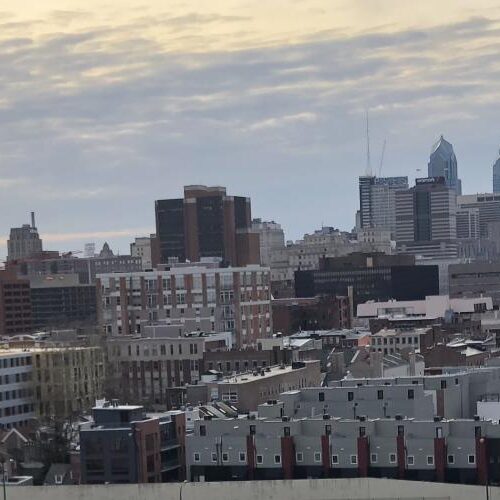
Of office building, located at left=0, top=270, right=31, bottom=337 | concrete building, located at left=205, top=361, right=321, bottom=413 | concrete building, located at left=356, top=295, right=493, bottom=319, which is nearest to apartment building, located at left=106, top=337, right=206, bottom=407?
concrete building, located at left=205, top=361, right=321, bottom=413

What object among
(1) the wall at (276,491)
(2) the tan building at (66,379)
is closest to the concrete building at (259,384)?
(2) the tan building at (66,379)

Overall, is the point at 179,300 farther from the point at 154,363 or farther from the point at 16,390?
the point at 16,390

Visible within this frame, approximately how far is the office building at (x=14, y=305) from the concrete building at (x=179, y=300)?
174ft

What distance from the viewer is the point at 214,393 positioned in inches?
3297

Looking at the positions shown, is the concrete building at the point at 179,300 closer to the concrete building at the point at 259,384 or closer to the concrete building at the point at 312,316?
the concrete building at the point at 312,316

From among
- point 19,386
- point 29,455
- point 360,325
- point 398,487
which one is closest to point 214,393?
point 29,455

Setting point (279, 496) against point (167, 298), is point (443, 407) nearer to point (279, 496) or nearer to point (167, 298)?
point (279, 496)

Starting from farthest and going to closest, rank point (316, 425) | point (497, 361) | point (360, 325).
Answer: point (360, 325), point (497, 361), point (316, 425)

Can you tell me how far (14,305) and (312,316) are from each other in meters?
42.0

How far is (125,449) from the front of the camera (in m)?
66.1

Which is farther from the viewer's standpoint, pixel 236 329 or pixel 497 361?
pixel 236 329

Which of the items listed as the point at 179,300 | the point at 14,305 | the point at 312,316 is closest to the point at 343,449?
the point at 179,300

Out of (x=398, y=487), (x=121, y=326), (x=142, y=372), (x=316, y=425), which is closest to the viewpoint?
(x=398, y=487)

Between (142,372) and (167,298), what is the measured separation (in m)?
20.5
